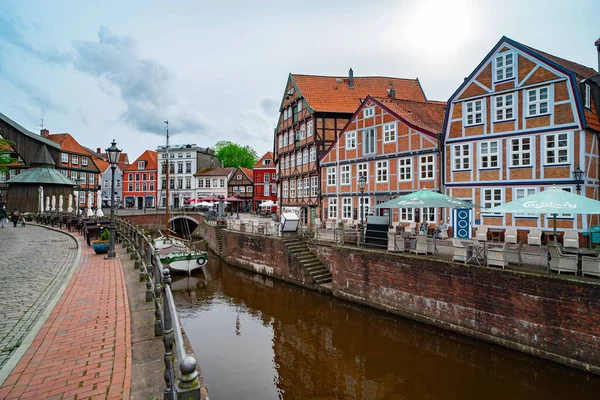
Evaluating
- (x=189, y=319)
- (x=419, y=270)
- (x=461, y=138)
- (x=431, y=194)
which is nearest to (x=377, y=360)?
(x=419, y=270)

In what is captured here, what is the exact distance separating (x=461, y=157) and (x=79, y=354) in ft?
63.8

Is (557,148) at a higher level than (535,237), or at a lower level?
higher

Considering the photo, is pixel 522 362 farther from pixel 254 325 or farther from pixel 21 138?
pixel 21 138

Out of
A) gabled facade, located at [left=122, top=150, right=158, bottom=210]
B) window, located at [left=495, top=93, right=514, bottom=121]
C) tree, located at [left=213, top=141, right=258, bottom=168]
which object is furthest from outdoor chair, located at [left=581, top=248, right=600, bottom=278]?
tree, located at [left=213, top=141, right=258, bottom=168]

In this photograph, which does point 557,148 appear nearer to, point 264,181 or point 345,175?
point 345,175

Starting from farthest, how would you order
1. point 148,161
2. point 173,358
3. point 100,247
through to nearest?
point 148,161
point 100,247
point 173,358

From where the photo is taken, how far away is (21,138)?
4278cm

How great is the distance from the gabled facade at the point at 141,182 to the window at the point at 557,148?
5835 cm

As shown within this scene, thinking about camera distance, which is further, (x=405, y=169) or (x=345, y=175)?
(x=345, y=175)

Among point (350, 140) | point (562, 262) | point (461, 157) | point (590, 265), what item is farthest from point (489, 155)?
point (350, 140)

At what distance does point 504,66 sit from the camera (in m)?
18.1

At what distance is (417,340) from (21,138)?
4905 cm

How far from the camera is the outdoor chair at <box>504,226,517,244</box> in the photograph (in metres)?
16.5

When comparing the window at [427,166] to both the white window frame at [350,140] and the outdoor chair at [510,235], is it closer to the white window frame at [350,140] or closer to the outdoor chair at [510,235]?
the outdoor chair at [510,235]
